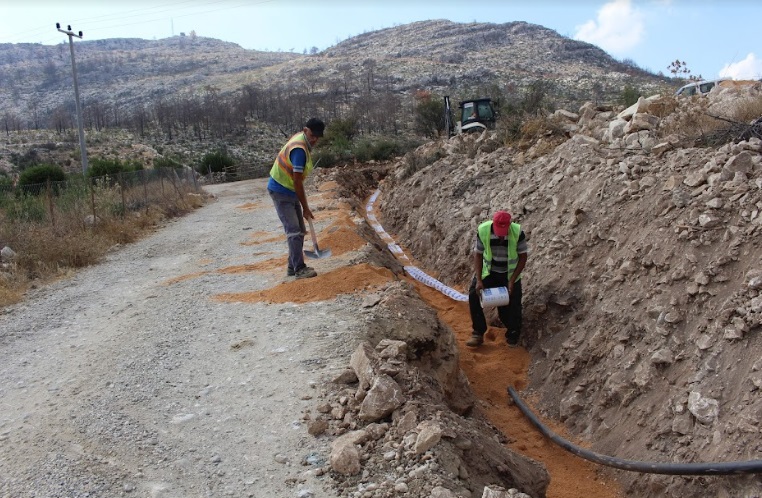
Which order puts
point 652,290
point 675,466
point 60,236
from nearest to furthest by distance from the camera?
1. point 675,466
2. point 652,290
3. point 60,236

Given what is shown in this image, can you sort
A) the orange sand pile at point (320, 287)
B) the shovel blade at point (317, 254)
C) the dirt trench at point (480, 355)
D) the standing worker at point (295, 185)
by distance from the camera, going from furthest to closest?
the shovel blade at point (317, 254)
the standing worker at point (295, 185)
the orange sand pile at point (320, 287)
the dirt trench at point (480, 355)

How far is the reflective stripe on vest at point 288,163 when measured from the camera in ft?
20.0

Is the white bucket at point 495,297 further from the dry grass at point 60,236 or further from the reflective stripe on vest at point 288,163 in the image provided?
the dry grass at point 60,236

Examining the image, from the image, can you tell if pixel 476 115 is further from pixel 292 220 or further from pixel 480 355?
pixel 480 355

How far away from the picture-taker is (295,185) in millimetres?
6105

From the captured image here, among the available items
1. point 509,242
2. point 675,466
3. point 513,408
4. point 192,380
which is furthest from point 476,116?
point 675,466

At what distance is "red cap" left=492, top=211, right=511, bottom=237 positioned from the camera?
5812mm

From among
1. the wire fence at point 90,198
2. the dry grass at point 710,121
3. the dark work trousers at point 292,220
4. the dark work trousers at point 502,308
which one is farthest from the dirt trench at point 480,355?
the wire fence at point 90,198

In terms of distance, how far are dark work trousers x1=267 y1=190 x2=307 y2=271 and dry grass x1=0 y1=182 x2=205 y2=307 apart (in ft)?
11.7

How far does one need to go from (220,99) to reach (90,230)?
211 feet

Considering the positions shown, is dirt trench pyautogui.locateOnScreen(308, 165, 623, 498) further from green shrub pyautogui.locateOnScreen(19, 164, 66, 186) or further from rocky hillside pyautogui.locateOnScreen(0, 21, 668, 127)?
rocky hillside pyautogui.locateOnScreen(0, 21, 668, 127)

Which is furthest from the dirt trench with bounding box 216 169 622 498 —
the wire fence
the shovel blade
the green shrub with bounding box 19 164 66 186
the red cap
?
the green shrub with bounding box 19 164 66 186

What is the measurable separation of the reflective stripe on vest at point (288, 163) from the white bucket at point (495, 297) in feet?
7.77

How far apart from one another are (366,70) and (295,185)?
264ft
